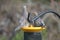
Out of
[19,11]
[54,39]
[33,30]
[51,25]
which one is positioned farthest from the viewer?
[19,11]

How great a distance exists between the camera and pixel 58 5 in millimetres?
3562

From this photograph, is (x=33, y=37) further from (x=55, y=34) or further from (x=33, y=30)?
(x=55, y=34)

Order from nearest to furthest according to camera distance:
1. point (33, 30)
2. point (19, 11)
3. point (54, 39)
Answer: point (33, 30) → point (54, 39) → point (19, 11)

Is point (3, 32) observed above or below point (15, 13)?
below

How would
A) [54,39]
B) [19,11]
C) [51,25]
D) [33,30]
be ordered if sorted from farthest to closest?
[19,11] → [51,25] → [54,39] → [33,30]

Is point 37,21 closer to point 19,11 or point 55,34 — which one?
point 55,34

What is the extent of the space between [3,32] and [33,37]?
236cm

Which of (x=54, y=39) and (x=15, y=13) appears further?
(x=15, y=13)

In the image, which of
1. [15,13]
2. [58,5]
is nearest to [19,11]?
[15,13]

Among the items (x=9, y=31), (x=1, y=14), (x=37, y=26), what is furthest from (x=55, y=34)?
(x=37, y=26)

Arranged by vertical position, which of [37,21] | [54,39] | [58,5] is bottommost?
[54,39]

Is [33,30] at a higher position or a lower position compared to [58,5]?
lower

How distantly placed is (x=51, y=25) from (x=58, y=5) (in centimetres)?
48

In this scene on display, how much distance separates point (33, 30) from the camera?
1.10m
